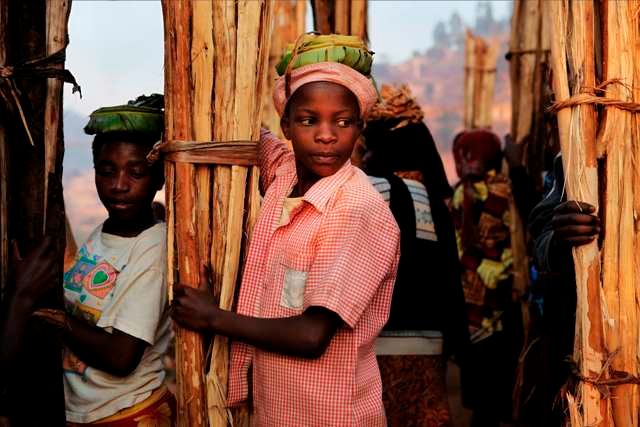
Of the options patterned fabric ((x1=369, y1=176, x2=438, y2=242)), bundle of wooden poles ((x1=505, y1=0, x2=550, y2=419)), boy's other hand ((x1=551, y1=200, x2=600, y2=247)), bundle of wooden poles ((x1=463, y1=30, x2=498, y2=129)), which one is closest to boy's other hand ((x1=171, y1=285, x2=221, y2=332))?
boy's other hand ((x1=551, y1=200, x2=600, y2=247))

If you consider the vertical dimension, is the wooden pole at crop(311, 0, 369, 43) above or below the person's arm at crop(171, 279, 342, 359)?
above

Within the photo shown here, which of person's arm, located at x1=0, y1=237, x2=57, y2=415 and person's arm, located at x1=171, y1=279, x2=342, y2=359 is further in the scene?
person's arm, located at x1=0, y1=237, x2=57, y2=415

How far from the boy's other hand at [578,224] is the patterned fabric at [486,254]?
2831 mm

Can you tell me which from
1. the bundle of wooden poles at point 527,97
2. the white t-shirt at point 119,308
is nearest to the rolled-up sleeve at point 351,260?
the white t-shirt at point 119,308

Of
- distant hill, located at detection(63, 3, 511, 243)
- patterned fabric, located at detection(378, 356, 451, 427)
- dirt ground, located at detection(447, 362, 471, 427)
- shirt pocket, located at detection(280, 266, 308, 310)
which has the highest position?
distant hill, located at detection(63, 3, 511, 243)

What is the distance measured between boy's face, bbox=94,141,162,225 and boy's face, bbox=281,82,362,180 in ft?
1.61

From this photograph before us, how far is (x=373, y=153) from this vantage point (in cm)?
346

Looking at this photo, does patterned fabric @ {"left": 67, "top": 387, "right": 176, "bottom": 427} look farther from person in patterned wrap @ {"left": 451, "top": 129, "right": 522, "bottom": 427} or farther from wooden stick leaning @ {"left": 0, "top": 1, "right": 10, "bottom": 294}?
person in patterned wrap @ {"left": 451, "top": 129, "right": 522, "bottom": 427}

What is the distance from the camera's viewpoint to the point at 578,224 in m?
2.25

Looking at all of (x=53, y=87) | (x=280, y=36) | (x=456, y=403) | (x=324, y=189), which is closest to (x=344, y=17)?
(x=280, y=36)

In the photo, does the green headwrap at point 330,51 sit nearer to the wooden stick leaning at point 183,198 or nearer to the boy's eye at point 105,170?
the wooden stick leaning at point 183,198

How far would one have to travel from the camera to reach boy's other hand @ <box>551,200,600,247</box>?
88.0 inches

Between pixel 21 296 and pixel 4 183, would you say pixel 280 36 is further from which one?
pixel 21 296

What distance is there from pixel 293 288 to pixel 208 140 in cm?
41
